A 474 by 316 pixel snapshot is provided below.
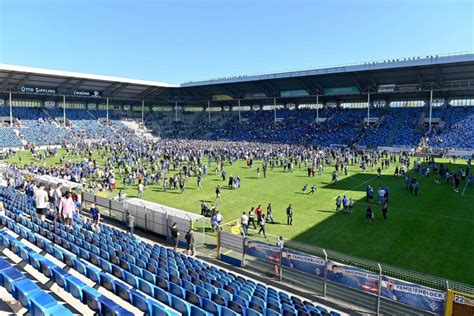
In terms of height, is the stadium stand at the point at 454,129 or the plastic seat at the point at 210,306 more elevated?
the stadium stand at the point at 454,129

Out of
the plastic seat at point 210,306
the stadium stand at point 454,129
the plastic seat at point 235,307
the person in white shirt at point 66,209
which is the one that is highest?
the stadium stand at point 454,129

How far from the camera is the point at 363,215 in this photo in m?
18.7

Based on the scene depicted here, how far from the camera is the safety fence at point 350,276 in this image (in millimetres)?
8227

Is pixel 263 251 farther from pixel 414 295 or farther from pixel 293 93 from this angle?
pixel 293 93

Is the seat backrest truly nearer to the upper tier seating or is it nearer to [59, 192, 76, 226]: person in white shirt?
the upper tier seating

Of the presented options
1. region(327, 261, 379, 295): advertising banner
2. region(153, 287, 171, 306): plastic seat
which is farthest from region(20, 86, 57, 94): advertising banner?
region(327, 261, 379, 295): advertising banner

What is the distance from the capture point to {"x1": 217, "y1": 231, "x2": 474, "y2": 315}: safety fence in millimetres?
8227

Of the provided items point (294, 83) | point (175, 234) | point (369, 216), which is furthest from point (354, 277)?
point (294, 83)

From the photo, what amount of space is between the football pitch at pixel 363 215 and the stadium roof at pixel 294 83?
24704 mm

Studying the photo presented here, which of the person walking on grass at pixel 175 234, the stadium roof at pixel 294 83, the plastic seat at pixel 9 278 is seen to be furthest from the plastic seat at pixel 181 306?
the stadium roof at pixel 294 83

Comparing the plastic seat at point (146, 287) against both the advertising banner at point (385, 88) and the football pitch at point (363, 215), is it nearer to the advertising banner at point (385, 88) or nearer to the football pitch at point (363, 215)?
the football pitch at point (363, 215)

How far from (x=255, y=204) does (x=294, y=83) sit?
4459 centimetres

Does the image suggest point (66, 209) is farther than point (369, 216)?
No

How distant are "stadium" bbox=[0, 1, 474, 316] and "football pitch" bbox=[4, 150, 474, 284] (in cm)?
11
